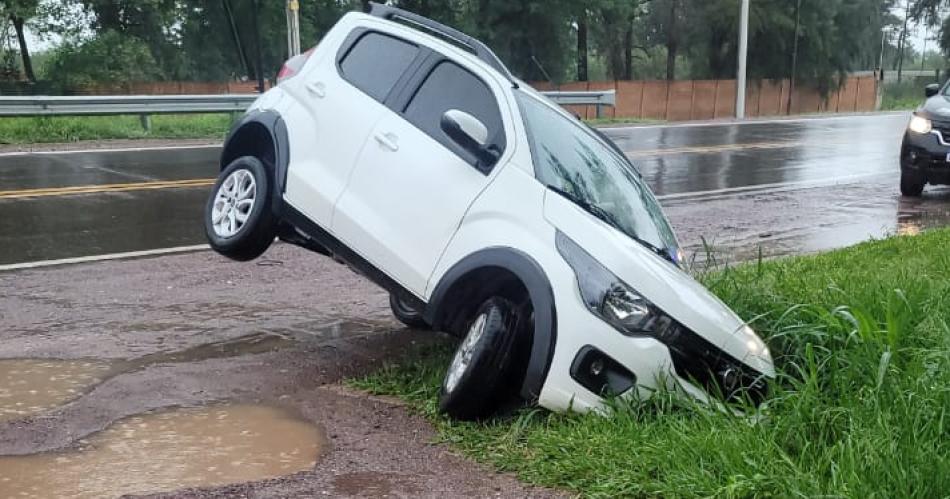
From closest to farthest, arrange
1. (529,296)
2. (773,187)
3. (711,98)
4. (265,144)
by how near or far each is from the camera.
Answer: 1. (529,296)
2. (265,144)
3. (773,187)
4. (711,98)

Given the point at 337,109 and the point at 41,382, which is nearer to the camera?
the point at 41,382

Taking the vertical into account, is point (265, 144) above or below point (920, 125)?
above

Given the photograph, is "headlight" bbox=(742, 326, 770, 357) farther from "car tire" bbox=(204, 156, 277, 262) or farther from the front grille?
"car tire" bbox=(204, 156, 277, 262)

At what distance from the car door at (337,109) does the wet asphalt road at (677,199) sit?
138 inches

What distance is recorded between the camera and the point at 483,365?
4.75 meters

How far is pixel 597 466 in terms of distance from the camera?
4215mm

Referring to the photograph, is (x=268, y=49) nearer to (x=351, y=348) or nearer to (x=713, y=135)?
(x=713, y=135)

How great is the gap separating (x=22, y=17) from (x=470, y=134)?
37.4 metres

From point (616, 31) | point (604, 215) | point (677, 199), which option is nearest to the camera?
point (604, 215)

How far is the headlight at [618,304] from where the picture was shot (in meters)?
4.67

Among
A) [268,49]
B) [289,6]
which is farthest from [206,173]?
[268,49]

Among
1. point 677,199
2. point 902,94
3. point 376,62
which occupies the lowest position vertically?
point 902,94

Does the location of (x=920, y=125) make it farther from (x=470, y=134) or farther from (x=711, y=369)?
(x=470, y=134)

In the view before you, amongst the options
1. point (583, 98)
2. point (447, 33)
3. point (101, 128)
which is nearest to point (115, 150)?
point (101, 128)
